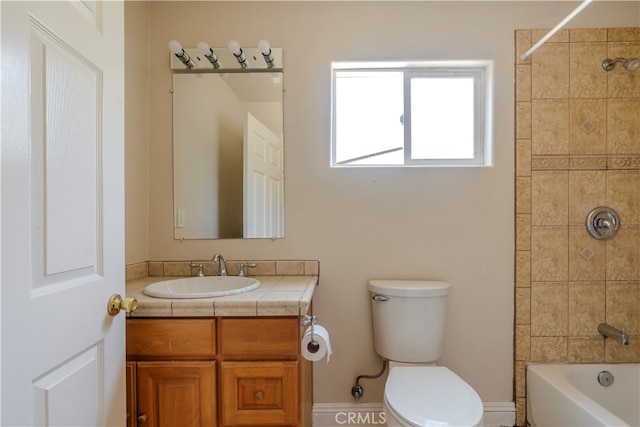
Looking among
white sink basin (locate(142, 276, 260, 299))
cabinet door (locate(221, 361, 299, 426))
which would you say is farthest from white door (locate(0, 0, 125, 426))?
white sink basin (locate(142, 276, 260, 299))

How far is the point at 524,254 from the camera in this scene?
174cm

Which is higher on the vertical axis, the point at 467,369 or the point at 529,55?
the point at 529,55

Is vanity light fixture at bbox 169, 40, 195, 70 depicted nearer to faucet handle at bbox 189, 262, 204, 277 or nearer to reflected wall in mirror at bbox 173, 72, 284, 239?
reflected wall in mirror at bbox 173, 72, 284, 239

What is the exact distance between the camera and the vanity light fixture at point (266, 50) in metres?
1.64

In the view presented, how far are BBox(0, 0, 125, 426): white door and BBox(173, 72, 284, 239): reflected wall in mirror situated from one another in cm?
79

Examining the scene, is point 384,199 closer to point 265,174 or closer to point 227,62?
point 265,174

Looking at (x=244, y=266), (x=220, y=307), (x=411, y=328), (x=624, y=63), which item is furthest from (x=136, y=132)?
(x=624, y=63)

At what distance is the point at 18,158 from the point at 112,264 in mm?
385

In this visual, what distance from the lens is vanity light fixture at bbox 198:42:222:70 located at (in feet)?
5.39

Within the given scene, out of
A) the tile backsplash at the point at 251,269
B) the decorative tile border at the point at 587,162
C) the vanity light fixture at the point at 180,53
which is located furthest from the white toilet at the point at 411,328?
the vanity light fixture at the point at 180,53

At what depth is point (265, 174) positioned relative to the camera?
1.77m

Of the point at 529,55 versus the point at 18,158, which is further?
the point at 529,55

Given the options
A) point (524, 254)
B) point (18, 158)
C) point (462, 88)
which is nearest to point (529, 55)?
point (462, 88)

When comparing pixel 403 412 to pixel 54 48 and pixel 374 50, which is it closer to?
pixel 54 48
